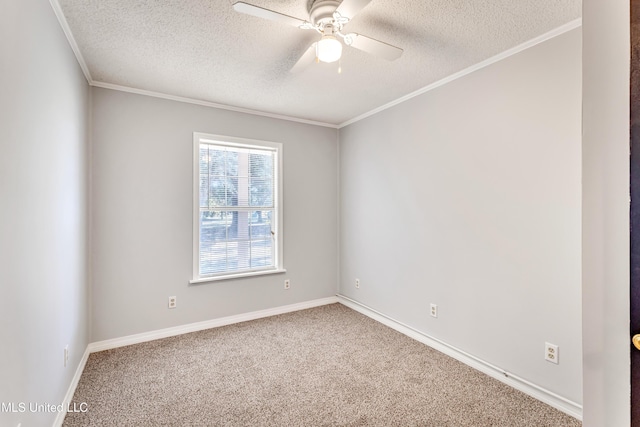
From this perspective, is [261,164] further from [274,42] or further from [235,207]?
[274,42]

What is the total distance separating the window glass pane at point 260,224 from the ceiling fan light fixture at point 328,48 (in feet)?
7.91

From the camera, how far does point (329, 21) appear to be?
1.74m

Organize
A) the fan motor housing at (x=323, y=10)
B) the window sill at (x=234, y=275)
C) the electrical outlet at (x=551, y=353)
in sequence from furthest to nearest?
1. the window sill at (x=234, y=275)
2. the electrical outlet at (x=551, y=353)
3. the fan motor housing at (x=323, y=10)

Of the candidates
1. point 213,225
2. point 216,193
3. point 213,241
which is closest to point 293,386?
point 213,241

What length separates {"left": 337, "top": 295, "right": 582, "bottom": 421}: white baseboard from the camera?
77.9 inches

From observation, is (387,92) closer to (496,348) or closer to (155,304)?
(496,348)

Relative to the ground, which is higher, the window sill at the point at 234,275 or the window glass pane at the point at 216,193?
the window glass pane at the point at 216,193

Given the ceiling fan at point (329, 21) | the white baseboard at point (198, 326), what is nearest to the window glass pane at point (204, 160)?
the white baseboard at point (198, 326)

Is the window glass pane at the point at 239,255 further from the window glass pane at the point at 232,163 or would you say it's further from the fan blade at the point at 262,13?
the fan blade at the point at 262,13

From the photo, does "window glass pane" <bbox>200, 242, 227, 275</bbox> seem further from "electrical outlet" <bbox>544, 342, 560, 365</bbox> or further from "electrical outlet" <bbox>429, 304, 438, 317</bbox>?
"electrical outlet" <bbox>544, 342, 560, 365</bbox>

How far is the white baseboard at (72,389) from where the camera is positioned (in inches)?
72.1

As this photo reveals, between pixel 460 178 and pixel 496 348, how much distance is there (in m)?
1.43

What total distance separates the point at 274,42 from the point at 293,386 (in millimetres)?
2550

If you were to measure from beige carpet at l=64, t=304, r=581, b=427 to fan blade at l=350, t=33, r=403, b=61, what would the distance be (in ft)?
7.71
